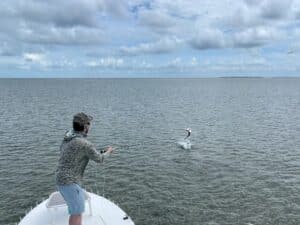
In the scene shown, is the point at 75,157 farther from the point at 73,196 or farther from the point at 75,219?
the point at 75,219

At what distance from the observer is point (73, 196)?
821 cm

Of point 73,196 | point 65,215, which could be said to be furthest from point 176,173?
point 73,196

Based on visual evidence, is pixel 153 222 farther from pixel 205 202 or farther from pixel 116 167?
pixel 116 167

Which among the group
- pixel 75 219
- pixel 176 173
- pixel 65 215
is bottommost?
pixel 176 173

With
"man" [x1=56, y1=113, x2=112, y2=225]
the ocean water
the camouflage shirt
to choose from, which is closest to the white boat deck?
"man" [x1=56, y1=113, x2=112, y2=225]

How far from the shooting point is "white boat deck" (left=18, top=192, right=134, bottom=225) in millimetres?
10617

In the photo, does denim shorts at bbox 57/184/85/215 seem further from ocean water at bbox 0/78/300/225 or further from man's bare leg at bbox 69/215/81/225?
ocean water at bbox 0/78/300/225

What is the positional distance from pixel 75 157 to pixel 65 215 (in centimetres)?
417

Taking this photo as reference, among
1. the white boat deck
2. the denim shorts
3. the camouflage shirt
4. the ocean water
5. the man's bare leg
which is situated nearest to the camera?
the camouflage shirt

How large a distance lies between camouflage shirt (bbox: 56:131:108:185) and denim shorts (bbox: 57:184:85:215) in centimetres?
15

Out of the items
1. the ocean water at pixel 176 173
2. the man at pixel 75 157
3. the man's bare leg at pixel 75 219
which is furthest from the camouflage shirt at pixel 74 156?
the ocean water at pixel 176 173

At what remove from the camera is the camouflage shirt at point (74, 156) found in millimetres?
7691

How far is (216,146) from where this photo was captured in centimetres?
3666

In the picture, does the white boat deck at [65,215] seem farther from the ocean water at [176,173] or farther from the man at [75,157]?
the ocean water at [176,173]
